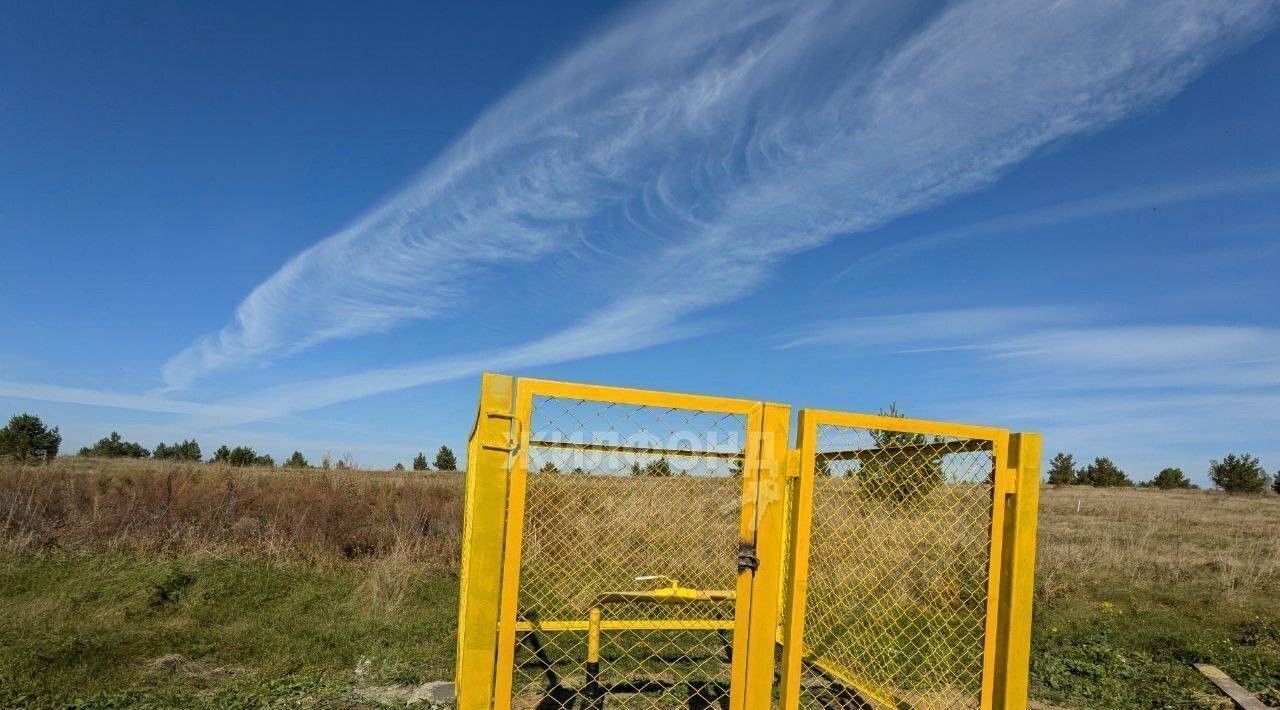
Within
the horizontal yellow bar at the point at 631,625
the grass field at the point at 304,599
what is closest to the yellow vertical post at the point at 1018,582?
the horizontal yellow bar at the point at 631,625

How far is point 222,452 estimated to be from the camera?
95.2 ft

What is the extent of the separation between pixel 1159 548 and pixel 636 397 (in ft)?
47.8

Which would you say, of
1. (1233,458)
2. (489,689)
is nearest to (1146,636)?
(489,689)

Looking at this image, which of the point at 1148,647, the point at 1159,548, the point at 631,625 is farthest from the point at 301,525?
the point at 1159,548

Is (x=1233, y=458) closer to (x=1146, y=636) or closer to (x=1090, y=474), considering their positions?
(x=1090, y=474)

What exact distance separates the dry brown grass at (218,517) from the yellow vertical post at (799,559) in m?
7.06

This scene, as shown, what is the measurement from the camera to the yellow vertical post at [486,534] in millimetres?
2998

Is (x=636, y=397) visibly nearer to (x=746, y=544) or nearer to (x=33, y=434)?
(x=746, y=544)

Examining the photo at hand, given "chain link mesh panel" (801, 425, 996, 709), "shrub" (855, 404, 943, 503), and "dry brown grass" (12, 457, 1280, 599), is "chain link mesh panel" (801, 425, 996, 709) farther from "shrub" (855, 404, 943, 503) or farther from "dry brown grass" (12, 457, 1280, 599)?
"dry brown grass" (12, 457, 1280, 599)

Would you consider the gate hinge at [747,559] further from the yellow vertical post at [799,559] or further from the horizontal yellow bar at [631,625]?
the horizontal yellow bar at [631,625]

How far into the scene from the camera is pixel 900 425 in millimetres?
3490

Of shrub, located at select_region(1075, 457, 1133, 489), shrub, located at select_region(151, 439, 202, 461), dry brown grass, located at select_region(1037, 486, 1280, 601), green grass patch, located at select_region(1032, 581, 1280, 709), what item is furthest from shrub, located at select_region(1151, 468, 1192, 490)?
shrub, located at select_region(151, 439, 202, 461)

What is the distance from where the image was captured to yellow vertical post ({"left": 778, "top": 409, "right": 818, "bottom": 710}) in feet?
11.3

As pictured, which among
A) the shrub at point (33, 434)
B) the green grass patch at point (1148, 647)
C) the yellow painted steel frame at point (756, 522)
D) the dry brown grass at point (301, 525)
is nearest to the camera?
the yellow painted steel frame at point (756, 522)
